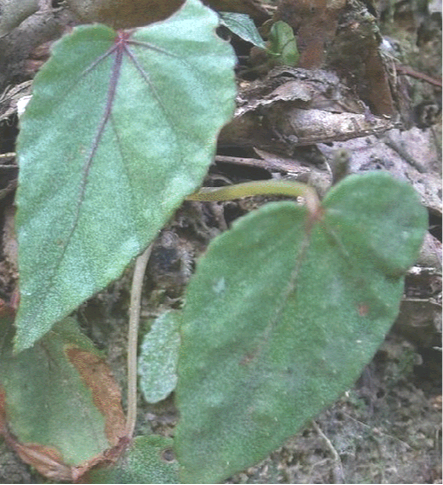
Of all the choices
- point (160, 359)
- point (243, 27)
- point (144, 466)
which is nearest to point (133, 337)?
point (160, 359)

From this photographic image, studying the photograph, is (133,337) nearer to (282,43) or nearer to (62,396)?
(62,396)

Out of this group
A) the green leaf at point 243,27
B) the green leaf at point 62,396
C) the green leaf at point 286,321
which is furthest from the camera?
the green leaf at point 243,27

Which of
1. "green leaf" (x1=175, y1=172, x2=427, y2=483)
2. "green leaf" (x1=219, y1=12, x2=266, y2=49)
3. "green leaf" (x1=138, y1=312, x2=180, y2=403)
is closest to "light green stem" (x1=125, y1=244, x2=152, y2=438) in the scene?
"green leaf" (x1=138, y1=312, x2=180, y2=403)

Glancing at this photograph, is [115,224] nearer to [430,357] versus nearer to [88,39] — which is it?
[88,39]

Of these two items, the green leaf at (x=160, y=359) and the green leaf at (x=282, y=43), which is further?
the green leaf at (x=282, y=43)

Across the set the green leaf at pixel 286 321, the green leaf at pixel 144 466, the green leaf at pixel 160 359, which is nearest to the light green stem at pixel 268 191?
the green leaf at pixel 286 321

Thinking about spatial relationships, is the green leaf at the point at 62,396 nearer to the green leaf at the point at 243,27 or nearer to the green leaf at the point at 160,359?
the green leaf at the point at 160,359
